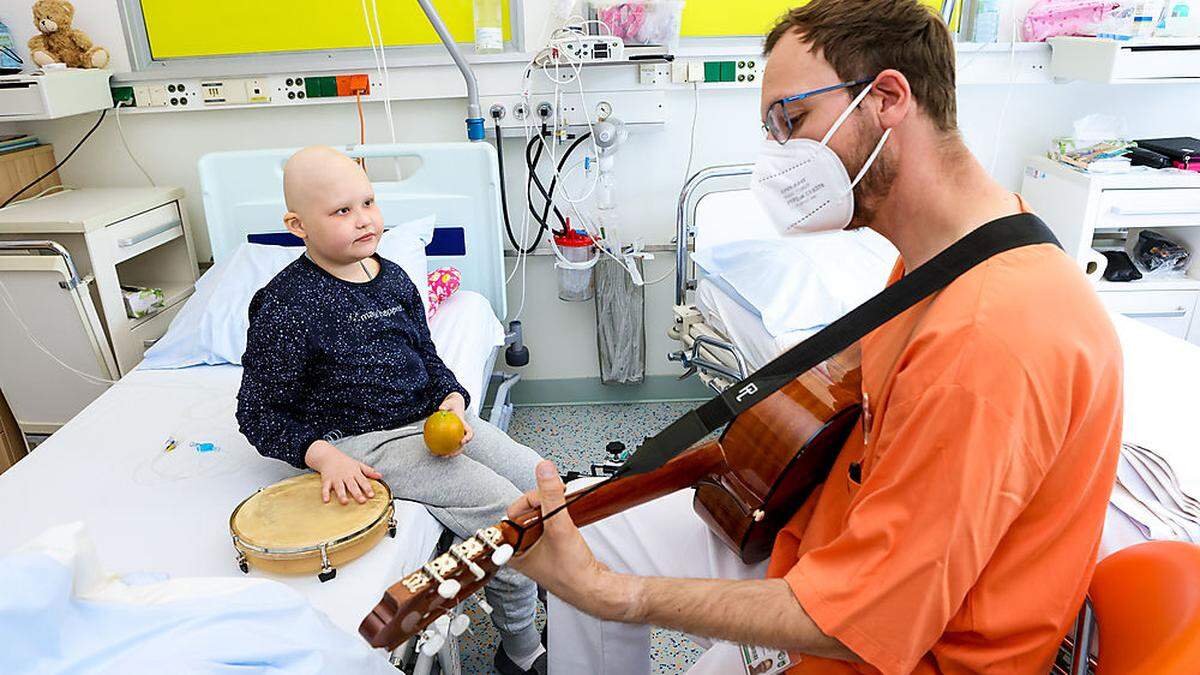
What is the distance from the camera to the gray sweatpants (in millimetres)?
1607

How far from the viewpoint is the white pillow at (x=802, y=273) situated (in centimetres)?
212

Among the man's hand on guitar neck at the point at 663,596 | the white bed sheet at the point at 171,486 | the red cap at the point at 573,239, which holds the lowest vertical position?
the white bed sheet at the point at 171,486

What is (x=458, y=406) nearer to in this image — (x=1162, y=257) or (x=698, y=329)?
(x=698, y=329)

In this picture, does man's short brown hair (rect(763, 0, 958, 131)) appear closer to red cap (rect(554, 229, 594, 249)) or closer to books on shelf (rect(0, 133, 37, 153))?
red cap (rect(554, 229, 594, 249))

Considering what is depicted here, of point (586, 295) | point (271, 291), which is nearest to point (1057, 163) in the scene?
point (586, 295)

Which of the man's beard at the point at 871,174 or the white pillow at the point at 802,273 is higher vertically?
the man's beard at the point at 871,174

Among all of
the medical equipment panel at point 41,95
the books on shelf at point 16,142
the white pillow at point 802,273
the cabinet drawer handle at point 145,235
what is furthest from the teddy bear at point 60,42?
the white pillow at point 802,273

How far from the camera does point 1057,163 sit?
2783mm

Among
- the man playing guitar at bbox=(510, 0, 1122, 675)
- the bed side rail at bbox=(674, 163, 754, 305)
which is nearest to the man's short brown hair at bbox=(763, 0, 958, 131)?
the man playing guitar at bbox=(510, 0, 1122, 675)

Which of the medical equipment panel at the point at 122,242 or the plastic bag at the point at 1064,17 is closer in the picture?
the medical equipment panel at the point at 122,242

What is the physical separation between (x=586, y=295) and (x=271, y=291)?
4.72 feet

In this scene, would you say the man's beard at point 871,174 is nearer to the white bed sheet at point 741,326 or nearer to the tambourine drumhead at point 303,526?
the white bed sheet at point 741,326

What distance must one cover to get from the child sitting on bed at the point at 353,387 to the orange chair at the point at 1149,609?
105cm

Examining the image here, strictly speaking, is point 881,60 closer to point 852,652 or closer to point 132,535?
point 852,652
